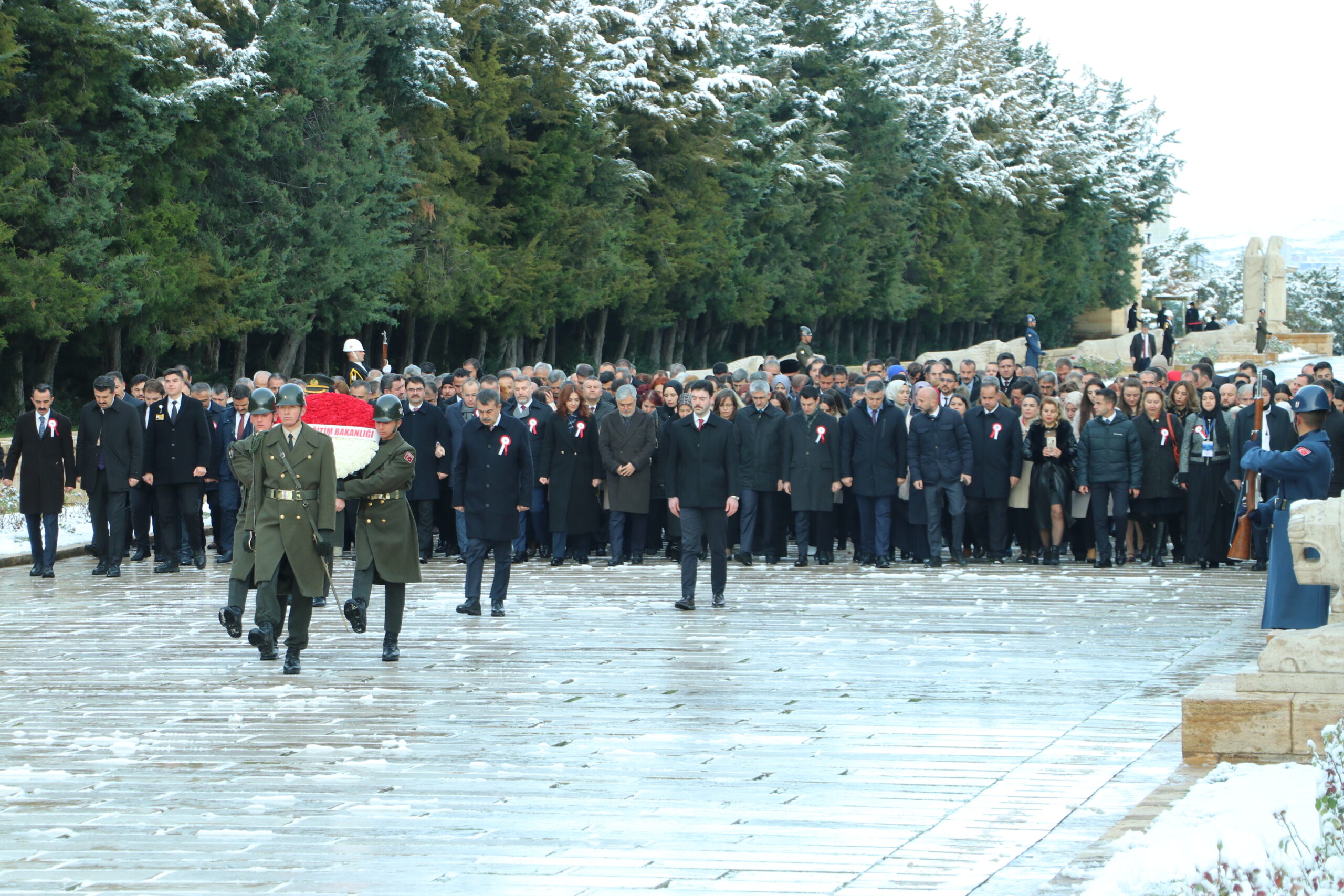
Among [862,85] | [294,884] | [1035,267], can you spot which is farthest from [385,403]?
[1035,267]

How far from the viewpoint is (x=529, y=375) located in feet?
68.3

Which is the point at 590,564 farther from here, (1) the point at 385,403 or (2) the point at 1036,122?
(2) the point at 1036,122

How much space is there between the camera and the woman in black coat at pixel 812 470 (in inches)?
713

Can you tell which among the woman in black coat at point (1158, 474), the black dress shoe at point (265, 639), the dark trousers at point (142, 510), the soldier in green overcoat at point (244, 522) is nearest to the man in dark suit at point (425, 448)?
the dark trousers at point (142, 510)

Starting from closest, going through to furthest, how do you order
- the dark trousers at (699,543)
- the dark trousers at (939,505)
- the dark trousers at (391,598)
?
the dark trousers at (391,598), the dark trousers at (699,543), the dark trousers at (939,505)

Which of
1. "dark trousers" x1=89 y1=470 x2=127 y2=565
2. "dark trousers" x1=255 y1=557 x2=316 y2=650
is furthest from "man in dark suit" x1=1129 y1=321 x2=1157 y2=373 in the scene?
"dark trousers" x1=255 y1=557 x2=316 y2=650

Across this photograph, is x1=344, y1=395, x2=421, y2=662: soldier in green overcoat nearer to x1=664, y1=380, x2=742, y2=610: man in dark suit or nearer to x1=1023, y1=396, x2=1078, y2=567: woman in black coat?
x1=664, y1=380, x2=742, y2=610: man in dark suit

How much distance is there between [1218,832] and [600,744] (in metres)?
3.58

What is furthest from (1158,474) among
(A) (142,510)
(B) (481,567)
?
(A) (142,510)

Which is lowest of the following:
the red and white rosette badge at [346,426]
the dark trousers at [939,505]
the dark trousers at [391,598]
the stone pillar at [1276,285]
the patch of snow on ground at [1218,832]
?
the patch of snow on ground at [1218,832]

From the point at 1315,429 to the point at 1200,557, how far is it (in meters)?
6.09

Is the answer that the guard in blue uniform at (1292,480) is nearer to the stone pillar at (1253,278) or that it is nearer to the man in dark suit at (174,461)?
the man in dark suit at (174,461)

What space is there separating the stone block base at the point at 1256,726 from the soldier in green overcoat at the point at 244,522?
646 cm

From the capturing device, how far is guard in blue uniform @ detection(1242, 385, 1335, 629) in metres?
11.0
